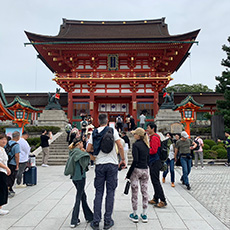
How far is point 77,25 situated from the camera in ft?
85.0

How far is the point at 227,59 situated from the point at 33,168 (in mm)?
17035

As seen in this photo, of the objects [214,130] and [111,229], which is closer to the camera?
[111,229]

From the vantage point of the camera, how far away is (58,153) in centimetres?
1249

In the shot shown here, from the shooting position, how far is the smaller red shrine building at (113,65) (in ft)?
62.1

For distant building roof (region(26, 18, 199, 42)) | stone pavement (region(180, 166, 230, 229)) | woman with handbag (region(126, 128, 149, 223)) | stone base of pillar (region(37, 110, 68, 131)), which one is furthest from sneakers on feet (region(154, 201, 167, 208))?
distant building roof (region(26, 18, 199, 42))

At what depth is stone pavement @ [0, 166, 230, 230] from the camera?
3.62 metres

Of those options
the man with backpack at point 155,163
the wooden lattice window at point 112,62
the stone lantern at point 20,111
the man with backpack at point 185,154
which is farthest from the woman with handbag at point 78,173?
the wooden lattice window at point 112,62

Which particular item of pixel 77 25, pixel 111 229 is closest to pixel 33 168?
pixel 111 229

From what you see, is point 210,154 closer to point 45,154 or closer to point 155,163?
point 155,163

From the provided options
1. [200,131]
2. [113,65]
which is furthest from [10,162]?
[113,65]

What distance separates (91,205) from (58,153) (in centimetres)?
831

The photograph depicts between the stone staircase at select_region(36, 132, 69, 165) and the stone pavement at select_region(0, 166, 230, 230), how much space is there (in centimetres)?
476

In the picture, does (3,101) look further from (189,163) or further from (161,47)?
(161,47)

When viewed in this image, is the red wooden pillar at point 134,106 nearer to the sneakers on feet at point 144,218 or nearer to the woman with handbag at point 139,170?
the woman with handbag at point 139,170
